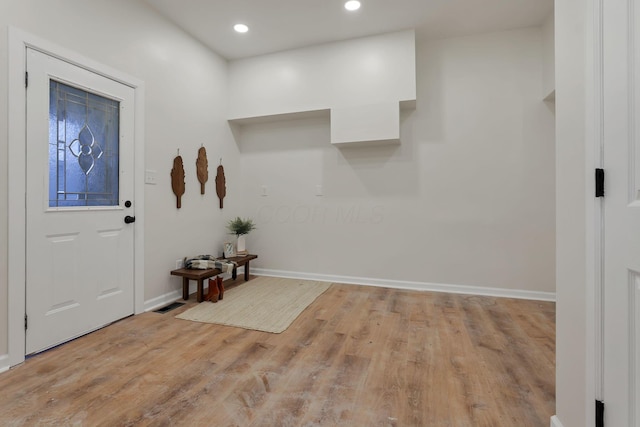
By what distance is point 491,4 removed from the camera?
2.80m

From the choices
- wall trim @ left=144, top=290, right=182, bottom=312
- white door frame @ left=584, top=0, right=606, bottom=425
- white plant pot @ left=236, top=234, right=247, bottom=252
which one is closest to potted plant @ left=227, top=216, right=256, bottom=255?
white plant pot @ left=236, top=234, right=247, bottom=252

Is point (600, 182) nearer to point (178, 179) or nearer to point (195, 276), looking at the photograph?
point (195, 276)

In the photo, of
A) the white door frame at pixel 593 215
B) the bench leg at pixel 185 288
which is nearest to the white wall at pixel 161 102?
the bench leg at pixel 185 288

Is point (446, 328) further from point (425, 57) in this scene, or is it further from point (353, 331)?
point (425, 57)

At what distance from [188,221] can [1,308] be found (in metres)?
1.67

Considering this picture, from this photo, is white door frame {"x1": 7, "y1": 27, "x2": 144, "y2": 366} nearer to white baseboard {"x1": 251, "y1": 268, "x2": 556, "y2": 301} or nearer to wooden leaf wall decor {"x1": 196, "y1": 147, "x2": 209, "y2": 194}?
wooden leaf wall decor {"x1": 196, "y1": 147, "x2": 209, "y2": 194}

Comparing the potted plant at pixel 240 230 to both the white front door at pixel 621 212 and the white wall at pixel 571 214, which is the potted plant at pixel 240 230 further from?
the white front door at pixel 621 212

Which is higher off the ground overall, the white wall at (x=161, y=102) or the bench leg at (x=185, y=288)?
the white wall at (x=161, y=102)

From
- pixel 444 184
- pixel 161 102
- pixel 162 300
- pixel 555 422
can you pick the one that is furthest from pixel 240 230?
pixel 555 422

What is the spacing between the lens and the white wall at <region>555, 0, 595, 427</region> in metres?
1.05

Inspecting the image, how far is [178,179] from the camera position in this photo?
10.2 ft

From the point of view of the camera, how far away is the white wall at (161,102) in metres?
1.97

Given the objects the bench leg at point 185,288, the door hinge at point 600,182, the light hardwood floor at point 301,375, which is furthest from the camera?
the bench leg at point 185,288

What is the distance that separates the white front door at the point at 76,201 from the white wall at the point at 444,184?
74.9 inches
